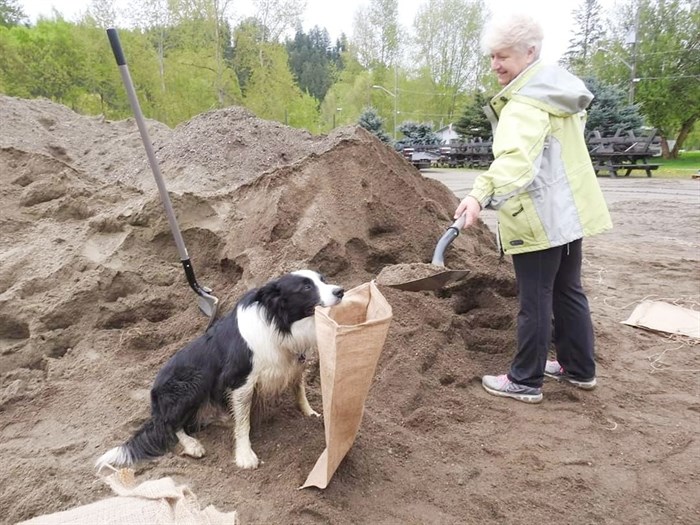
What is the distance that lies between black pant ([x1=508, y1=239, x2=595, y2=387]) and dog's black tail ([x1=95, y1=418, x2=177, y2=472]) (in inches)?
86.7

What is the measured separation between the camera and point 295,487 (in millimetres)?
2307

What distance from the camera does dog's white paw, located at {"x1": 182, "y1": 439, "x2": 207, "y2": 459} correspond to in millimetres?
2654

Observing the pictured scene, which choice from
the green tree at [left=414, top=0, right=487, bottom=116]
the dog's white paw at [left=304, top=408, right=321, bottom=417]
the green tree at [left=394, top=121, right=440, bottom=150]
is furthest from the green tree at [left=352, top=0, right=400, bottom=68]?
the dog's white paw at [left=304, top=408, right=321, bottom=417]

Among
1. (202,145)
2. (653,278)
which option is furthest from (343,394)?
(202,145)

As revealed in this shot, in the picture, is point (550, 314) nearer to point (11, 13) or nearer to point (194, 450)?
point (194, 450)

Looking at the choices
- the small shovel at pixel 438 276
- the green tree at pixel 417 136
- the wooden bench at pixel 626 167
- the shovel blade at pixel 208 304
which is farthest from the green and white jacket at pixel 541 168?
the green tree at pixel 417 136

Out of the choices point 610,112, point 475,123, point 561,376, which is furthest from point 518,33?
point 475,123

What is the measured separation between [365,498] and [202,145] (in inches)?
279

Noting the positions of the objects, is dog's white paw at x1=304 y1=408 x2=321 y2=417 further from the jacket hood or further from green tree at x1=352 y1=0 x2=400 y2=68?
green tree at x1=352 y1=0 x2=400 y2=68

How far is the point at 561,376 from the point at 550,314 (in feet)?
2.35

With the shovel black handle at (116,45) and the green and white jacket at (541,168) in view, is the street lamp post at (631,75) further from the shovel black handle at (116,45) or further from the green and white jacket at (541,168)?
the shovel black handle at (116,45)

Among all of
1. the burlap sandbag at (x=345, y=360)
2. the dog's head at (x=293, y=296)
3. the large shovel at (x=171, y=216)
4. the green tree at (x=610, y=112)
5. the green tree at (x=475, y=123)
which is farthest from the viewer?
the green tree at (x=475, y=123)

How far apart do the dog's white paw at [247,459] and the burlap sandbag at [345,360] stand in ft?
1.16

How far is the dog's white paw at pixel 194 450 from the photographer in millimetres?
2654
